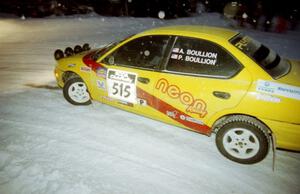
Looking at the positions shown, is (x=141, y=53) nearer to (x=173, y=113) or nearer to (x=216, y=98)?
(x=173, y=113)

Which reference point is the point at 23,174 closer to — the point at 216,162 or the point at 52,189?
the point at 52,189

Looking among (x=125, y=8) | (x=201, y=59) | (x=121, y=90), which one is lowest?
(x=121, y=90)

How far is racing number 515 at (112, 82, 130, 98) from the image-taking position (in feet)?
15.0

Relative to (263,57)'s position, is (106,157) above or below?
below

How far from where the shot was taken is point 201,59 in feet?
13.1

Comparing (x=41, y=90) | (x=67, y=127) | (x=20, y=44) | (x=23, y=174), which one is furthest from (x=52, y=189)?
(x=20, y=44)

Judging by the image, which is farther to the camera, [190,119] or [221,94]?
[190,119]

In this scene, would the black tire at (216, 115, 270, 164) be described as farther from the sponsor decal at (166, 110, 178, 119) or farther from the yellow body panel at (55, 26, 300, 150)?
the sponsor decal at (166, 110, 178, 119)

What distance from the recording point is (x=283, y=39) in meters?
13.4

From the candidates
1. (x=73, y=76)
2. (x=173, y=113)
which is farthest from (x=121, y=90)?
(x=73, y=76)

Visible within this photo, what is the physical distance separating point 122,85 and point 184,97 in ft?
3.71

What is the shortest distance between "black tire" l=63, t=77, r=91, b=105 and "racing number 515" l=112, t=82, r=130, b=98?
3.02 feet

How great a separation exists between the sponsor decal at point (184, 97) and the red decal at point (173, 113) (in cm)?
15

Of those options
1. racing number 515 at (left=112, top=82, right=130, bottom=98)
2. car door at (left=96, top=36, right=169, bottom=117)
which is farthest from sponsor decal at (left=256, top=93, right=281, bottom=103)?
racing number 515 at (left=112, top=82, right=130, bottom=98)
